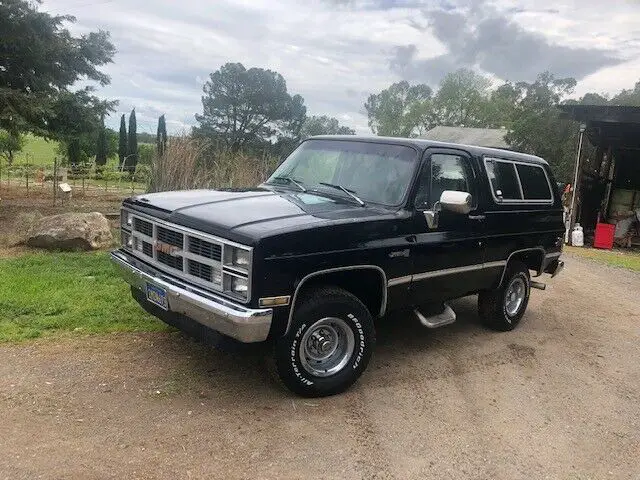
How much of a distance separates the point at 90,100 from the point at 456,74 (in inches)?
2209

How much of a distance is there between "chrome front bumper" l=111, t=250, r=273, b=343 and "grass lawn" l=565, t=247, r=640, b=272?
437 inches

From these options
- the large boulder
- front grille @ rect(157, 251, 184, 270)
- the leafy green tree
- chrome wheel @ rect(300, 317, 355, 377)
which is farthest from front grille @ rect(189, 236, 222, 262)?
the leafy green tree

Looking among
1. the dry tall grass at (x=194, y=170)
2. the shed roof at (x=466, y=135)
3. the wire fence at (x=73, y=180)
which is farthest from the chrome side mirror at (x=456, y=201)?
the shed roof at (x=466, y=135)

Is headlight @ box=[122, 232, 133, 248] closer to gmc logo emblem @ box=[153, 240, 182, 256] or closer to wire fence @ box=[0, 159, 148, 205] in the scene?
gmc logo emblem @ box=[153, 240, 182, 256]

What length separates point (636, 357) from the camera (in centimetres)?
591

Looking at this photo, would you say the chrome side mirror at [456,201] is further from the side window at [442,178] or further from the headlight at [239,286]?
the headlight at [239,286]

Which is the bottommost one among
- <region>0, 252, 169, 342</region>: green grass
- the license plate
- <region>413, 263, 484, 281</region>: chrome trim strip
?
<region>0, 252, 169, 342</region>: green grass

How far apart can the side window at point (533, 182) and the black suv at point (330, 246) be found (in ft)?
0.50

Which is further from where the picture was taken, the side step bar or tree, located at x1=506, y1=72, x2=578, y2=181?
tree, located at x1=506, y1=72, x2=578, y2=181

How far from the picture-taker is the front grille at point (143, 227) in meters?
4.61

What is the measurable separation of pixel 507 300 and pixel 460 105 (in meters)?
57.4

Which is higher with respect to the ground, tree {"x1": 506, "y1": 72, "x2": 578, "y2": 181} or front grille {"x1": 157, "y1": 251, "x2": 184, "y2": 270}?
tree {"x1": 506, "y1": 72, "x2": 578, "y2": 181}

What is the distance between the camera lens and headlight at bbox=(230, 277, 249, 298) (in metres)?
3.73

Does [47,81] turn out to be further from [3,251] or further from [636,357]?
[636,357]
